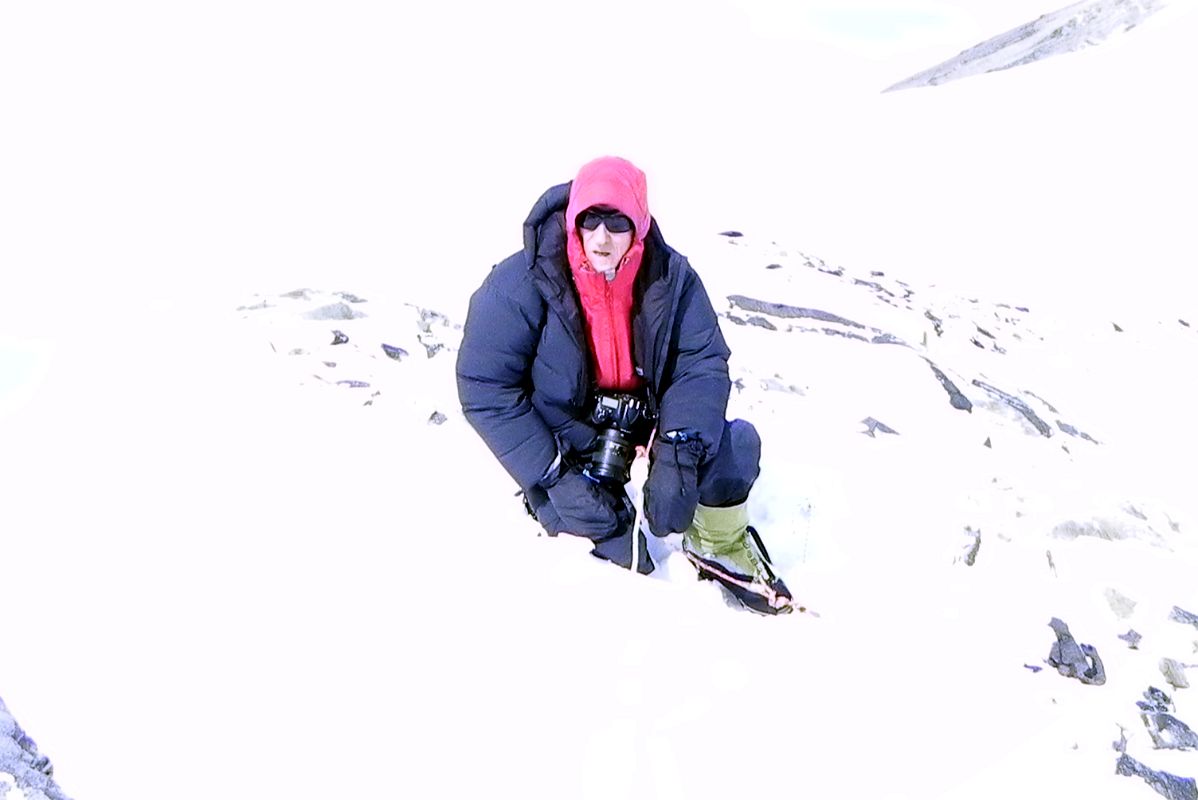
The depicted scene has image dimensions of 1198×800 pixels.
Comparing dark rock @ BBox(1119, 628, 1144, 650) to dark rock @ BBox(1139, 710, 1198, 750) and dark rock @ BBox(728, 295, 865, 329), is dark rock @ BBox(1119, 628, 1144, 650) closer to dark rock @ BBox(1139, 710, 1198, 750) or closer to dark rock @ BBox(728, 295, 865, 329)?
dark rock @ BBox(1139, 710, 1198, 750)

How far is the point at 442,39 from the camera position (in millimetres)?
25781

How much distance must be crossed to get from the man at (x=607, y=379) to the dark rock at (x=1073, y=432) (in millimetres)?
4895

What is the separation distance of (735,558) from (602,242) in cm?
179

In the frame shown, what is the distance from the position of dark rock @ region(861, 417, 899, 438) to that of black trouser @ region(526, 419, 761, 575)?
7.10 ft

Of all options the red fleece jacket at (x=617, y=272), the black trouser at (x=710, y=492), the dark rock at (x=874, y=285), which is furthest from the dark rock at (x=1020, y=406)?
the red fleece jacket at (x=617, y=272)

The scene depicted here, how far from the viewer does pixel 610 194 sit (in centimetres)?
325

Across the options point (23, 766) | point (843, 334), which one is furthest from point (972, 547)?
point (23, 766)

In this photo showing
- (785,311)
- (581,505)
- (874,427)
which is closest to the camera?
(581,505)

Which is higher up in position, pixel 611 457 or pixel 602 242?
pixel 602 242

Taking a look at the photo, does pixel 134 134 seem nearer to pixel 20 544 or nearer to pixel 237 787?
pixel 20 544

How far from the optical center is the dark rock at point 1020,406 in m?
7.44

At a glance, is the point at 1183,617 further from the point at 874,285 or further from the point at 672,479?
the point at 874,285

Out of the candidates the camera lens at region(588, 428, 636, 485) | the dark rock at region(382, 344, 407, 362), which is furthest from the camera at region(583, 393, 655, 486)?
the dark rock at region(382, 344, 407, 362)

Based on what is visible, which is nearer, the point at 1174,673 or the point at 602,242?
the point at 602,242
